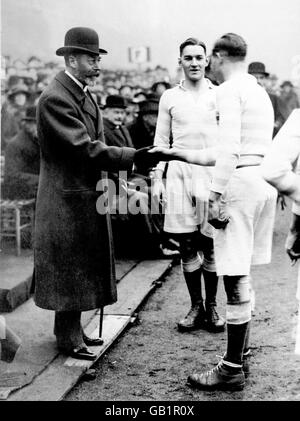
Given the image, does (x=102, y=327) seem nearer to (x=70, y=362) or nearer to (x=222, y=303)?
(x=70, y=362)

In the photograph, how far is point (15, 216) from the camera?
6.60m

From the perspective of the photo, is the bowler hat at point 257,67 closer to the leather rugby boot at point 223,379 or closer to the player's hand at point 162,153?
the player's hand at point 162,153

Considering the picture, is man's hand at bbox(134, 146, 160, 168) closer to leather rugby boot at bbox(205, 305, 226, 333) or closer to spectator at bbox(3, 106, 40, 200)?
leather rugby boot at bbox(205, 305, 226, 333)

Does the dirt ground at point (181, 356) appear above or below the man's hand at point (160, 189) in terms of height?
below

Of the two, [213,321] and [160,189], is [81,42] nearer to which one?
[160,189]

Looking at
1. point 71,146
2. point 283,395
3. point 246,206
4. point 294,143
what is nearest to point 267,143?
point 246,206

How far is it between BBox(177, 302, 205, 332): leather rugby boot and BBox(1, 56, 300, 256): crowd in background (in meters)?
1.53

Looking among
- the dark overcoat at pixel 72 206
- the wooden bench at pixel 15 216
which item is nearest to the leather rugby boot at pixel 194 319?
the dark overcoat at pixel 72 206

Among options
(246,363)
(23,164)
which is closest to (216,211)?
(246,363)

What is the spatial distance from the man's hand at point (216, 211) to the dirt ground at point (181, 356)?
99 cm

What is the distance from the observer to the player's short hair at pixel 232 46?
140 inches

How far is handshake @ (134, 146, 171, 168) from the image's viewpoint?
12.3 feet

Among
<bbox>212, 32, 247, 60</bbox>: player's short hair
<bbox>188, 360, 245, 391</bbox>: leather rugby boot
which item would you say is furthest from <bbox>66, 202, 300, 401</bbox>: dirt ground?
<bbox>212, 32, 247, 60</bbox>: player's short hair

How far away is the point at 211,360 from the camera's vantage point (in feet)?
13.5
